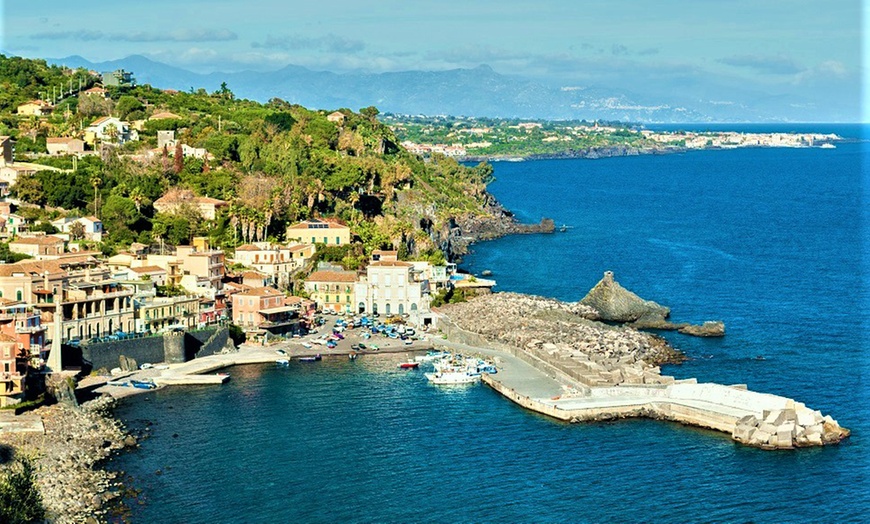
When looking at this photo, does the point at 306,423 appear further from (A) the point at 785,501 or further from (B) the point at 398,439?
(A) the point at 785,501

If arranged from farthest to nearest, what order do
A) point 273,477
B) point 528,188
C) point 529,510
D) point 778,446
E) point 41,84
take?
point 528,188 < point 41,84 < point 778,446 < point 273,477 < point 529,510

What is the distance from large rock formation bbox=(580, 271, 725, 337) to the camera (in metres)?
71.3

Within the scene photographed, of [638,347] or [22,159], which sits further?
[22,159]

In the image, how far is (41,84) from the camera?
120m

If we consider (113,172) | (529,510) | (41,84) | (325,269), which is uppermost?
(41,84)

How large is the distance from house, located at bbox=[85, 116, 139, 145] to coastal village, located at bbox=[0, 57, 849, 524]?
18 centimetres

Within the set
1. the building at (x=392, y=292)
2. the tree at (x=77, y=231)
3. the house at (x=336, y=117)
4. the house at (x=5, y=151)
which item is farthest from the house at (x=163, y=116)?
the building at (x=392, y=292)

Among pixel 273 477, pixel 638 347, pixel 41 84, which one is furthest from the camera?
pixel 41 84

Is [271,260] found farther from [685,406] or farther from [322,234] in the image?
[685,406]

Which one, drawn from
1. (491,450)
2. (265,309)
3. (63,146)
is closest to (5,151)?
(63,146)

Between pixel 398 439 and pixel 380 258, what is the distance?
3094 cm

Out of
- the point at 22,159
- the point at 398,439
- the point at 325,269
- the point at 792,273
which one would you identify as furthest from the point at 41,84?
the point at 398,439

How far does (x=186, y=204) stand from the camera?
87625mm

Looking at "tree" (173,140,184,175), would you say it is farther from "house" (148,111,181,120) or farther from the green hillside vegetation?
"house" (148,111,181,120)
